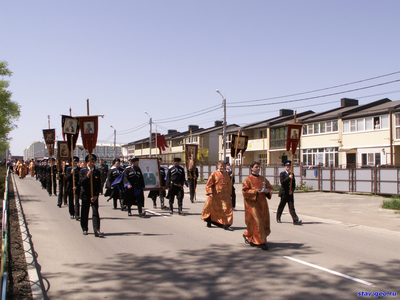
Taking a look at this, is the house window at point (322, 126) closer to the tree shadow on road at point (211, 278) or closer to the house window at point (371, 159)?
the house window at point (371, 159)

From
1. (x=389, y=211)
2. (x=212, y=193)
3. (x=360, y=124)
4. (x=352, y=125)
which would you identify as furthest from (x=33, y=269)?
(x=352, y=125)

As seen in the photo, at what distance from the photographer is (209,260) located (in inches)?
261

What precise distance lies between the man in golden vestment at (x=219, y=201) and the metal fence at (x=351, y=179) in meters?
13.0

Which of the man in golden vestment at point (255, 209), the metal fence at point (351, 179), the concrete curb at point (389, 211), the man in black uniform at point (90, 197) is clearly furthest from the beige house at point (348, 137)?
the man in black uniform at point (90, 197)

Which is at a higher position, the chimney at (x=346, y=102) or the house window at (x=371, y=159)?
the chimney at (x=346, y=102)

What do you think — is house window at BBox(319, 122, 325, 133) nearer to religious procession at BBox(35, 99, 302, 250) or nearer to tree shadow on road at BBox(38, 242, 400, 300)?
religious procession at BBox(35, 99, 302, 250)

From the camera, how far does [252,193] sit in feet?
25.6

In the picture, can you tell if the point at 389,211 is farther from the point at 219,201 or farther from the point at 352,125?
the point at 352,125

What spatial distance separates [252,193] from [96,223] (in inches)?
141

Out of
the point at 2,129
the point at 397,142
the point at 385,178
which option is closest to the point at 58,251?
the point at 385,178

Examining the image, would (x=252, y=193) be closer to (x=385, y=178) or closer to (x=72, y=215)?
(x=72, y=215)

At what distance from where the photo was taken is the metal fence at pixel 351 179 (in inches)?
781

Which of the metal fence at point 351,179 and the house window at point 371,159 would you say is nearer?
the metal fence at point 351,179

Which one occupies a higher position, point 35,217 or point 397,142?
point 397,142
